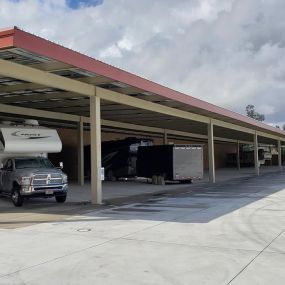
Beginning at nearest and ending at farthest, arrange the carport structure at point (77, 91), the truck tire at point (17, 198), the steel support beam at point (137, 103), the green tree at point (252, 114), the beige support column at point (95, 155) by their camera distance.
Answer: the carport structure at point (77, 91) → the truck tire at point (17, 198) → the beige support column at point (95, 155) → the steel support beam at point (137, 103) → the green tree at point (252, 114)

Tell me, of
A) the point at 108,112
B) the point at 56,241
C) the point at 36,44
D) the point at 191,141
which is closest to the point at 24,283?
the point at 56,241

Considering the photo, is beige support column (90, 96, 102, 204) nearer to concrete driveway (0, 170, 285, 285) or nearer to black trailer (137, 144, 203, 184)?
concrete driveway (0, 170, 285, 285)

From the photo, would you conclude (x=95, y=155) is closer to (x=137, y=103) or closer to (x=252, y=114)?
(x=137, y=103)

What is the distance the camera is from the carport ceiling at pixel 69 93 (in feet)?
→ 40.8

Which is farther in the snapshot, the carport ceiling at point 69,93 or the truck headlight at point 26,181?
the truck headlight at point 26,181

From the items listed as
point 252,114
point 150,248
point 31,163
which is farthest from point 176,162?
point 252,114

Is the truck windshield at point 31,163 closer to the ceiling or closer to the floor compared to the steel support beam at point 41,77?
closer to the floor

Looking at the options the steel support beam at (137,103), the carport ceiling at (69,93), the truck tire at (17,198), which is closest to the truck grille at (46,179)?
the truck tire at (17,198)

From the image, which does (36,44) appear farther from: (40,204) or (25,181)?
(40,204)

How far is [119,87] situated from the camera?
1861 centimetres

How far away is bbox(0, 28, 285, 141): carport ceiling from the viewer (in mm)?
12430

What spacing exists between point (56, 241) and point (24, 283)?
3.24 meters

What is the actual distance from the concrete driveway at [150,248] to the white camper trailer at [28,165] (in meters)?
3.12

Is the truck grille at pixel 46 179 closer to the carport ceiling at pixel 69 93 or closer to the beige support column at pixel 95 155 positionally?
the beige support column at pixel 95 155
